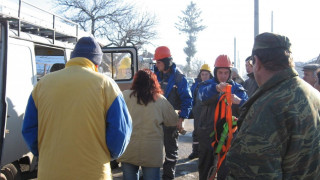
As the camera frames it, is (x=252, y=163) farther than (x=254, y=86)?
No

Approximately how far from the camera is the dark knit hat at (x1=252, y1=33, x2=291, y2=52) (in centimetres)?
173

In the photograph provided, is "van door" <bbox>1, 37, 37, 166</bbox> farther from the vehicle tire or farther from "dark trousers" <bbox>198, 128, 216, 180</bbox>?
"dark trousers" <bbox>198, 128, 216, 180</bbox>

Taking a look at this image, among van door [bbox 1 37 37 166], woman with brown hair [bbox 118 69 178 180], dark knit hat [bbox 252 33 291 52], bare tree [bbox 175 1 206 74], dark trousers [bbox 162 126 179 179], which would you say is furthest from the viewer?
bare tree [bbox 175 1 206 74]

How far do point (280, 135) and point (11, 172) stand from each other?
11.1 ft

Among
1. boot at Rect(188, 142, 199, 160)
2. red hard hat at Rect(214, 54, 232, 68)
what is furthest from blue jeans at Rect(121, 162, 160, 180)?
boot at Rect(188, 142, 199, 160)

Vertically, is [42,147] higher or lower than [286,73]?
lower

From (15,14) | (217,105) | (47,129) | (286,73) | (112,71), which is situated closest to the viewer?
(286,73)

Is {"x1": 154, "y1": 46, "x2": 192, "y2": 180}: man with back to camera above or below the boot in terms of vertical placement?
above

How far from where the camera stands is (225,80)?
12.7 feet

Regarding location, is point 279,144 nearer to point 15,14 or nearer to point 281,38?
point 281,38

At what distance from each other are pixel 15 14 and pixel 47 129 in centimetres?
223

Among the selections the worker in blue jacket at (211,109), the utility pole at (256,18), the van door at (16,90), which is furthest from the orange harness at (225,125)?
the utility pole at (256,18)

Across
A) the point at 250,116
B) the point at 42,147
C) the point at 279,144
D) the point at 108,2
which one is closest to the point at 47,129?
the point at 42,147

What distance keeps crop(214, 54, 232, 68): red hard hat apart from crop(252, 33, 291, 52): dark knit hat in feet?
6.77
